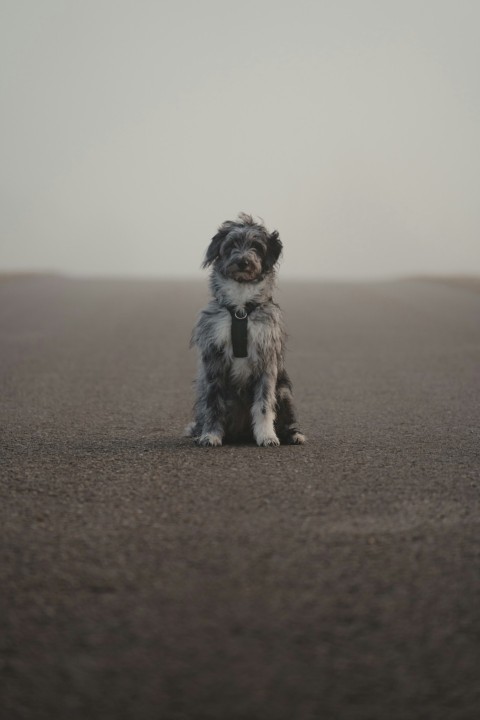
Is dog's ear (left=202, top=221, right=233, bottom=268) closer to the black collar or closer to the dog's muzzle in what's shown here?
the dog's muzzle

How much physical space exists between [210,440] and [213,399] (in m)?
0.38

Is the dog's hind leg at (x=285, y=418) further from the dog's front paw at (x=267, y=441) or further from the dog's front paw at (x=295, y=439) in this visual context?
the dog's front paw at (x=267, y=441)

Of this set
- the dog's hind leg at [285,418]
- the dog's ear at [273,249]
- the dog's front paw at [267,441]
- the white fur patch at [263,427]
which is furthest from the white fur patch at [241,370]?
the dog's ear at [273,249]

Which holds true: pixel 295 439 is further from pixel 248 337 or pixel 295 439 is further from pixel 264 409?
pixel 248 337

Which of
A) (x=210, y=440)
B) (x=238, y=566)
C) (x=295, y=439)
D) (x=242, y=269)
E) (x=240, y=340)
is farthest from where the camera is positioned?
(x=295, y=439)

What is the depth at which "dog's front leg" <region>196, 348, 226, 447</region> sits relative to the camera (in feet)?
25.2

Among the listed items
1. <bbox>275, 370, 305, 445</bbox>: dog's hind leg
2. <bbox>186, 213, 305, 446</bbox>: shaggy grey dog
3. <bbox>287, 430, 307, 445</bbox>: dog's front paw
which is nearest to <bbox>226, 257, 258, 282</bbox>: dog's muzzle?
<bbox>186, 213, 305, 446</bbox>: shaggy grey dog

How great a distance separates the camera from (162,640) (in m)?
3.61

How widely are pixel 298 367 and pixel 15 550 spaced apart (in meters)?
10.4

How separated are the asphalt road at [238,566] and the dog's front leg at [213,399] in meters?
0.26

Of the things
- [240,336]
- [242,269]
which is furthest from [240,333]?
[242,269]

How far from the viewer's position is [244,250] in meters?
7.49

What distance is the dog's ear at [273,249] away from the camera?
7.70 metres

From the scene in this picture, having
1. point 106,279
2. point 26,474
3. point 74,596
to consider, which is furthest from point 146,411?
point 106,279
